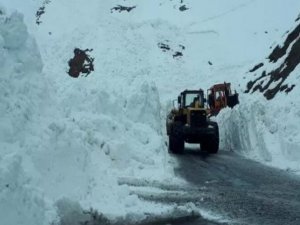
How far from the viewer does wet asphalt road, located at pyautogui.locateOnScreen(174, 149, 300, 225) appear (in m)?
10.5

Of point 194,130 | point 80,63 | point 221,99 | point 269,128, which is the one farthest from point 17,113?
point 80,63

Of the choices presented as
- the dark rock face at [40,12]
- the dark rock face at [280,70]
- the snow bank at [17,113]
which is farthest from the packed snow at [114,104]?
the dark rock face at [280,70]

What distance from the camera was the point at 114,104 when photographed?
19172 mm

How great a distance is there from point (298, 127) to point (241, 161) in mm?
2112

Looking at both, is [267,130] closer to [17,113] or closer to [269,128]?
[269,128]

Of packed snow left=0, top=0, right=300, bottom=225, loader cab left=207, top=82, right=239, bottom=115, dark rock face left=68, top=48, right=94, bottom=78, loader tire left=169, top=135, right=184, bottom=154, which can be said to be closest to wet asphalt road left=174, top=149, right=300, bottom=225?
packed snow left=0, top=0, right=300, bottom=225

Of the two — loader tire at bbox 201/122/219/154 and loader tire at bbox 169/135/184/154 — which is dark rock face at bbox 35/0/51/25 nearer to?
loader tire at bbox 169/135/184/154

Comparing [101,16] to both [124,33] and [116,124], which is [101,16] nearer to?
[124,33]

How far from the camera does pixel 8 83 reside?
853cm

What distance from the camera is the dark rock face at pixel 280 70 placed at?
31016 millimetres

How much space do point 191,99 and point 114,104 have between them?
7297 mm

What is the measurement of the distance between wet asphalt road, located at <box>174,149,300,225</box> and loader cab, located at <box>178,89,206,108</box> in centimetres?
459

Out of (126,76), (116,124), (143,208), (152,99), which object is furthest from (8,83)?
(126,76)

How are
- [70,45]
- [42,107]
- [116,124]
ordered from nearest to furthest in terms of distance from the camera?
[42,107] < [116,124] < [70,45]
